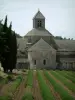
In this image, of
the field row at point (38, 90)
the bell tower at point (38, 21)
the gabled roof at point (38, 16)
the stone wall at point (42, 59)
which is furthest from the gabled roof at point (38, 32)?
the field row at point (38, 90)

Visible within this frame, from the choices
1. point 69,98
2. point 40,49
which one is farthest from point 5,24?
point 69,98

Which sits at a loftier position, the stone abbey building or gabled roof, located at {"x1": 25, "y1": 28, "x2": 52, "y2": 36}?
gabled roof, located at {"x1": 25, "y1": 28, "x2": 52, "y2": 36}

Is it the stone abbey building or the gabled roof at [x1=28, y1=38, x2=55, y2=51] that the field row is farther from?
the gabled roof at [x1=28, y1=38, x2=55, y2=51]

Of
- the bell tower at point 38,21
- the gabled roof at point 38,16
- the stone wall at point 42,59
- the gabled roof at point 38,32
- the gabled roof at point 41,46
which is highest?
the gabled roof at point 38,16

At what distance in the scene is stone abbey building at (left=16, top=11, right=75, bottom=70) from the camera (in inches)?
2963

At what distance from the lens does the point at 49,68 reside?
245 ft

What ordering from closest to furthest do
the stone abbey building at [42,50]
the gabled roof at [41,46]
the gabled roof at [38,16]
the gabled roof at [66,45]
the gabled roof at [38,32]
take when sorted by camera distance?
the stone abbey building at [42,50] < the gabled roof at [41,46] < the gabled roof at [38,32] < the gabled roof at [38,16] < the gabled roof at [66,45]

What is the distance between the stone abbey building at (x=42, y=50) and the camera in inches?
2963

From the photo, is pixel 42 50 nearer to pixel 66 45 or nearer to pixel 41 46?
pixel 41 46

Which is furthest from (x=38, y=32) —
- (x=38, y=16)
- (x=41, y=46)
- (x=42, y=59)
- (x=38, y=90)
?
(x=38, y=90)

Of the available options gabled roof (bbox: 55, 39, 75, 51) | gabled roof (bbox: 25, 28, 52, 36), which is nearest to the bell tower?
gabled roof (bbox: 25, 28, 52, 36)

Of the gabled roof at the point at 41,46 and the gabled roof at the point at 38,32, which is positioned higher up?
the gabled roof at the point at 38,32

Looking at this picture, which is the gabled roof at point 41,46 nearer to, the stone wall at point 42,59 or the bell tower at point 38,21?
the stone wall at point 42,59

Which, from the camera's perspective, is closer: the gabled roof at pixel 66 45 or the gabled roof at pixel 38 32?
the gabled roof at pixel 38 32
